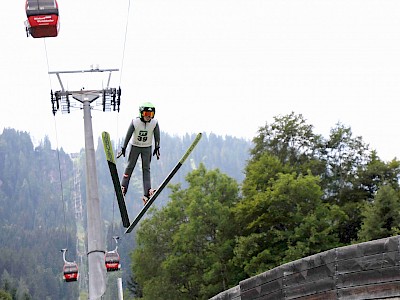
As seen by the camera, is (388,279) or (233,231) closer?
(388,279)

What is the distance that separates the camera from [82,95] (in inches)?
1042

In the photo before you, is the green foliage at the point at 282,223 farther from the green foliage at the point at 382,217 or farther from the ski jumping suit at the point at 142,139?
the ski jumping suit at the point at 142,139

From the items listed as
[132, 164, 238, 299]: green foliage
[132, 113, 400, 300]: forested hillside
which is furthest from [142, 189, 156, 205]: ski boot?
[132, 164, 238, 299]: green foliage

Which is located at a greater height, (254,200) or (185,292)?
(254,200)

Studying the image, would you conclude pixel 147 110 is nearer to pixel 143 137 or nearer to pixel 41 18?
pixel 143 137

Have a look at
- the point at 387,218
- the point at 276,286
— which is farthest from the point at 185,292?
the point at 276,286

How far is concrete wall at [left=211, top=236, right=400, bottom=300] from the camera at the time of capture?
15.0 meters

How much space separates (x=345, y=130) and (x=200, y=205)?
1405cm

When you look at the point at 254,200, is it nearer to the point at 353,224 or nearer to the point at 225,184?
the point at 225,184

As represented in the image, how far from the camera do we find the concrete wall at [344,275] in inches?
591

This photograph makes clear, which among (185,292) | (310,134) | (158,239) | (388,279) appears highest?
(310,134)

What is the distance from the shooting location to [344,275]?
15633 mm

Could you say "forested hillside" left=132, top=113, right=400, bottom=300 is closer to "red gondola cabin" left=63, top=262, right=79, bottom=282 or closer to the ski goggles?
"red gondola cabin" left=63, top=262, right=79, bottom=282

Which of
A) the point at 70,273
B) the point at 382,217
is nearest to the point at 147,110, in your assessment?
the point at 70,273
